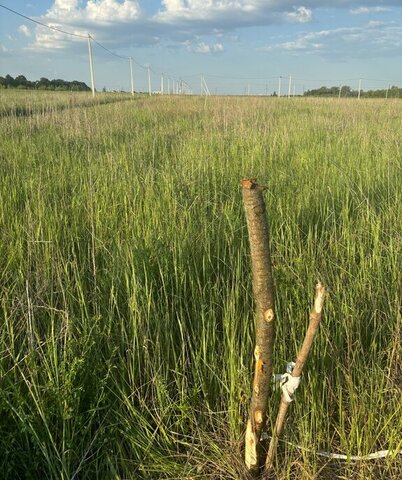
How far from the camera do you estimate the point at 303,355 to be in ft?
3.30

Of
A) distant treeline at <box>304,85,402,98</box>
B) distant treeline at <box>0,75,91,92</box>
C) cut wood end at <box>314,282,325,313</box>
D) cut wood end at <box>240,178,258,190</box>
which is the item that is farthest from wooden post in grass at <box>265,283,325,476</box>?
distant treeline at <box>0,75,91,92</box>

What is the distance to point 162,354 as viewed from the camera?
1543mm

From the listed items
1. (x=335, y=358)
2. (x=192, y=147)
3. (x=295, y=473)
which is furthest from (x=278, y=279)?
(x=192, y=147)

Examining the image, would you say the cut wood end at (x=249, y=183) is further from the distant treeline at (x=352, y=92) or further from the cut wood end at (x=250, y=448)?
the distant treeline at (x=352, y=92)

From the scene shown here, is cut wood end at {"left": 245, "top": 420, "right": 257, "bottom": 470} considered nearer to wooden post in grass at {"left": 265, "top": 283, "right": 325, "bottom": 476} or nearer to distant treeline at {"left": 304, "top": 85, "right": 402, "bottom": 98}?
wooden post in grass at {"left": 265, "top": 283, "right": 325, "bottom": 476}

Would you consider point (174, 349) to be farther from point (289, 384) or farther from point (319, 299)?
point (319, 299)

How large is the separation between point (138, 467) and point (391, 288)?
126 centimetres

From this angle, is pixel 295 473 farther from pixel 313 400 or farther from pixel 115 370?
pixel 115 370

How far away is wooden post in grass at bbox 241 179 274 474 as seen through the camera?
0.92 metres

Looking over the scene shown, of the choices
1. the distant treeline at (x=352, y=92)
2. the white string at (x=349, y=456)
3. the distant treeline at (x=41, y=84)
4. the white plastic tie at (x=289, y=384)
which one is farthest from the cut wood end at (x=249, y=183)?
the distant treeline at (x=41, y=84)

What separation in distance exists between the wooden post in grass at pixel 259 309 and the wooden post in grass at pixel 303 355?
1.2 inches

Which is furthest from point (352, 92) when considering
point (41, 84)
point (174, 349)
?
point (174, 349)

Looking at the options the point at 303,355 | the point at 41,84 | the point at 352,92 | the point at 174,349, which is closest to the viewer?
the point at 303,355

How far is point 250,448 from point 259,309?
0.44 m
